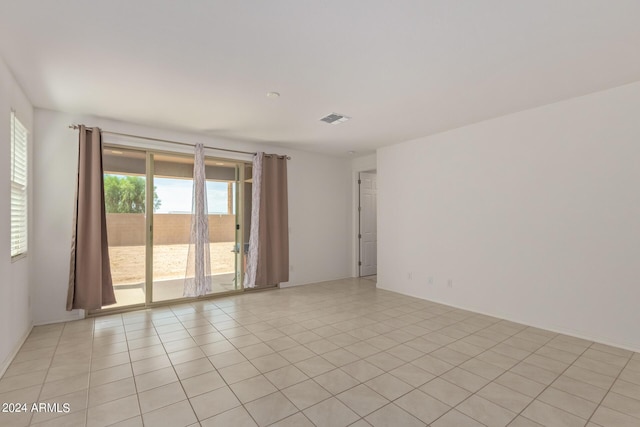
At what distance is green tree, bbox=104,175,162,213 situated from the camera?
4.29 metres

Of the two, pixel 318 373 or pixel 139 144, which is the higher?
pixel 139 144

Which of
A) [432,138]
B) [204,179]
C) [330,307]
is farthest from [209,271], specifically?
[432,138]

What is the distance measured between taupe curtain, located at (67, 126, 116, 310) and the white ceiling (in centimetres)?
51

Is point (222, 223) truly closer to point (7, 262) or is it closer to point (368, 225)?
point (7, 262)

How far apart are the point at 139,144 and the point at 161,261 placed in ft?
5.85

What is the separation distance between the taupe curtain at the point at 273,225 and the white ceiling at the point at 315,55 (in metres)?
1.73

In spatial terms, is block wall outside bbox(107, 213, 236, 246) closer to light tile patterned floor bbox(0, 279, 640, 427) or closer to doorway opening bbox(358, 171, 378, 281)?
light tile patterned floor bbox(0, 279, 640, 427)

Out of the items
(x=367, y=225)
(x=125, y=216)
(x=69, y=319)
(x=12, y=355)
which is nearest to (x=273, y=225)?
(x=125, y=216)

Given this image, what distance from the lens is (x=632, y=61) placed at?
261 centimetres

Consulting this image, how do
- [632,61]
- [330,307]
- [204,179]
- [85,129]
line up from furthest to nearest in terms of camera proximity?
[204,179] < [330,307] < [85,129] < [632,61]

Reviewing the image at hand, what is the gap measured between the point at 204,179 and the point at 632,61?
5.08 meters

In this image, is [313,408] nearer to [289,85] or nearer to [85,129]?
[289,85]

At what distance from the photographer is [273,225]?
554 centimetres

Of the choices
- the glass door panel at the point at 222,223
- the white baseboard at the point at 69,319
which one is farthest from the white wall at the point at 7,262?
the glass door panel at the point at 222,223
